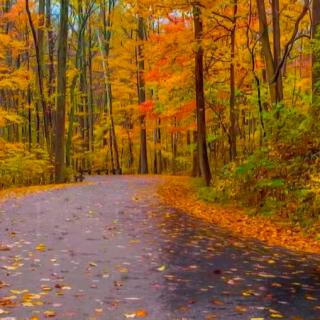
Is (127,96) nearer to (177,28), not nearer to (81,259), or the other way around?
(177,28)

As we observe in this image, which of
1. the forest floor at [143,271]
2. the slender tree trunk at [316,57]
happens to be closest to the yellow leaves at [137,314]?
the forest floor at [143,271]

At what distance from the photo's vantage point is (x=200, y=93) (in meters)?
18.0

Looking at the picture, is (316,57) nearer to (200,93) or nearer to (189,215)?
(189,215)

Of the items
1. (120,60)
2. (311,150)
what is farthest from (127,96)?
(311,150)

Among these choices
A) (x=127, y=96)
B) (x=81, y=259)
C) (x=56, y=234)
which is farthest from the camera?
(x=127, y=96)

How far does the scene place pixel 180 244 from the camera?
906cm

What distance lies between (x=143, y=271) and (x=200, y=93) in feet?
38.6

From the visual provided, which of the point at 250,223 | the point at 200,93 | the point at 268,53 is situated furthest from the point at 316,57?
the point at 200,93

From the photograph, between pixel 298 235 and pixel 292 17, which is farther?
pixel 292 17

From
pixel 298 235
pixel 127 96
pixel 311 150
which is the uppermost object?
pixel 127 96

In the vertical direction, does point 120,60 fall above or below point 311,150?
above

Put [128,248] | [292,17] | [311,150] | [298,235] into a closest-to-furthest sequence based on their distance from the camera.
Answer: [128,248], [298,235], [311,150], [292,17]

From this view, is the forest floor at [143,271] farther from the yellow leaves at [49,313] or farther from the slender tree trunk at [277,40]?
the slender tree trunk at [277,40]

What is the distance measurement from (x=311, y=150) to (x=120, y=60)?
23.9 m
